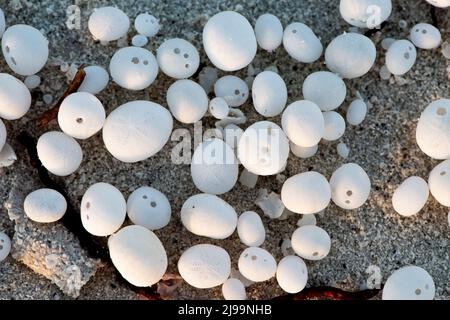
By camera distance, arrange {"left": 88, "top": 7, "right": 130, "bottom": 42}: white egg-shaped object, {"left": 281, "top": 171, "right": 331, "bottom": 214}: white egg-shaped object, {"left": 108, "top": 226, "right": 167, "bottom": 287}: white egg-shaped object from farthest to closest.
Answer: {"left": 88, "top": 7, "right": 130, "bottom": 42}: white egg-shaped object → {"left": 281, "top": 171, "right": 331, "bottom": 214}: white egg-shaped object → {"left": 108, "top": 226, "right": 167, "bottom": 287}: white egg-shaped object

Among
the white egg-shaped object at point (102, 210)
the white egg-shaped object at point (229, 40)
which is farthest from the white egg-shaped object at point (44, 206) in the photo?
the white egg-shaped object at point (229, 40)

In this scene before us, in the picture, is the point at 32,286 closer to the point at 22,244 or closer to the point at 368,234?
the point at 22,244

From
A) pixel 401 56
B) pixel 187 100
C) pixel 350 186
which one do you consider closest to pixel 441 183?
pixel 350 186

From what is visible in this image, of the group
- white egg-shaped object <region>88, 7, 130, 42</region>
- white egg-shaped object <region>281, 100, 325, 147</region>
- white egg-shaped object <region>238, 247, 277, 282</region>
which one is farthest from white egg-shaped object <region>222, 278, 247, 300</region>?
white egg-shaped object <region>88, 7, 130, 42</region>

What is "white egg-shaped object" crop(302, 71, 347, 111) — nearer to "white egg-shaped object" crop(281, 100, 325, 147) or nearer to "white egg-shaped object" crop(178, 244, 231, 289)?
"white egg-shaped object" crop(281, 100, 325, 147)

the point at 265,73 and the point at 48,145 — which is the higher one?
the point at 265,73

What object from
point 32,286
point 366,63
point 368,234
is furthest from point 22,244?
point 366,63
